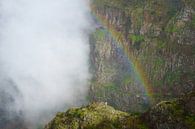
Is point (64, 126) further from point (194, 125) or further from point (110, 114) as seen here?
point (194, 125)

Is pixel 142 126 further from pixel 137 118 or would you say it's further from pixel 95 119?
pixel 95 119

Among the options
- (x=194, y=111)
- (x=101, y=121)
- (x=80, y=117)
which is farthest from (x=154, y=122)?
(x=80, y=117)

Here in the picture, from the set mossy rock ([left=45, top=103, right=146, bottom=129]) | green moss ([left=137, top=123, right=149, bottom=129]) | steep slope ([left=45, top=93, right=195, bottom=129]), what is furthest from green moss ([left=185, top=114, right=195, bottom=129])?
mossy rock ([left=45, top=103, right=146, bottom=129])

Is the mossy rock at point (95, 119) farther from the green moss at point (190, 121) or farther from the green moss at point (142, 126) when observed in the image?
the green moss at point (190, 121)

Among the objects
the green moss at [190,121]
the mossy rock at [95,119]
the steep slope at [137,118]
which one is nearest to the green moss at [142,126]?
the steep slope at [137,118]

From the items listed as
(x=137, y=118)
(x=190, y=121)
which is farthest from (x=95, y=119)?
(x=190, y=121)

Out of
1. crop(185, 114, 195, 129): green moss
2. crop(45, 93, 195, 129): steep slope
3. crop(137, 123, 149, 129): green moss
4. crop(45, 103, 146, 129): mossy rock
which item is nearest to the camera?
crop(185, 114, 195, 129): green moss

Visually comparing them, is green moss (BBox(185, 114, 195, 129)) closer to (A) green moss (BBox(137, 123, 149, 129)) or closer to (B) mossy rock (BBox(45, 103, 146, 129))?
(A) green moss (BBox(137, 123, 149, 129))

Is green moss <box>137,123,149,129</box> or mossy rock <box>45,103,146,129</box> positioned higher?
green moss <box>137,123,149,129</box>
